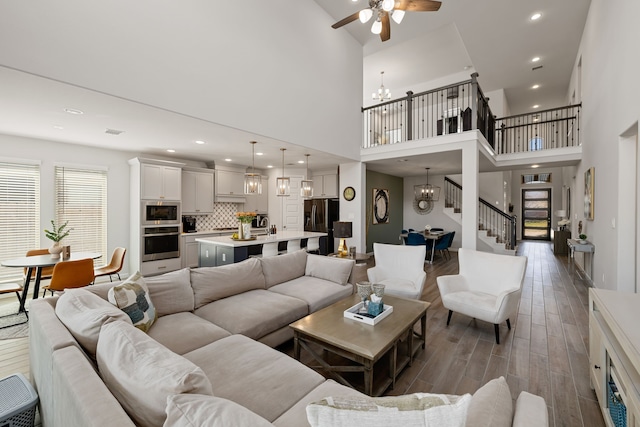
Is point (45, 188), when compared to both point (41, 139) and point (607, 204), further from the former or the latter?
Answer: point (607, 204)

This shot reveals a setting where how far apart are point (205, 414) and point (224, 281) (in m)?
2.25

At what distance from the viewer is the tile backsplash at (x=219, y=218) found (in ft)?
23.1

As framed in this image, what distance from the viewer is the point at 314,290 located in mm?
3295

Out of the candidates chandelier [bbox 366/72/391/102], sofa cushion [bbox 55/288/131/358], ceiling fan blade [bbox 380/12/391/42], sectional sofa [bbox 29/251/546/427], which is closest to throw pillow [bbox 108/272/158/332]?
sectional sofa [bbox 29/251/546/427]

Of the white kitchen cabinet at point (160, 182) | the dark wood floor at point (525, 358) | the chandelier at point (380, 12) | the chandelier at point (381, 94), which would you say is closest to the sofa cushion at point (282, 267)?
the dark wood floor at point (525, 358)

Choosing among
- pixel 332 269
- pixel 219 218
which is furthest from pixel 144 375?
pixel 219 218

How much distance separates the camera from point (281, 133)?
4.64 meters

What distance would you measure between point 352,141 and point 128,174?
477 centimetres

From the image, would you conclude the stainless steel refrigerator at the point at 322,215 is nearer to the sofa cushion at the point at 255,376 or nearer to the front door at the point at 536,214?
the sofa cushion at the point at 255,376

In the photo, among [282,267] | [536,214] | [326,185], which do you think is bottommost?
[282,267]

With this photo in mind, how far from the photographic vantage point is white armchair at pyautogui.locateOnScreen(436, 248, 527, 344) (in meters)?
2.88

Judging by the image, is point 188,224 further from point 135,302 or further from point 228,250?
point 135,302

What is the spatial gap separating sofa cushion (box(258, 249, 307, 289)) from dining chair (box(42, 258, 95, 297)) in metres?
2.35

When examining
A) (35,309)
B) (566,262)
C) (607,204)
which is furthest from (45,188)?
(566,262)
